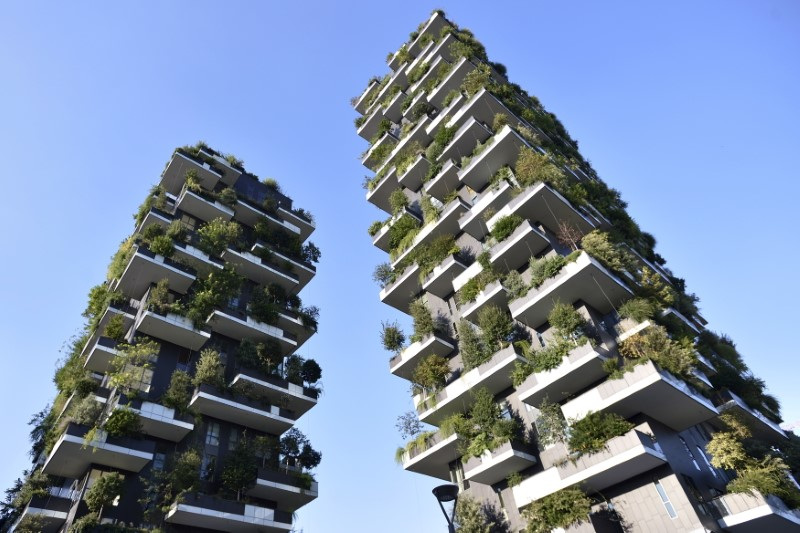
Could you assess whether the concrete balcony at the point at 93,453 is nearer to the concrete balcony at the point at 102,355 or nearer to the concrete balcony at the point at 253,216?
the concrete balcony at the point at 102,355

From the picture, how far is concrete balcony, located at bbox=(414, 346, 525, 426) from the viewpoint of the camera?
23.1m

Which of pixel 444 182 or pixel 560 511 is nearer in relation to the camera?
pixel 560 511

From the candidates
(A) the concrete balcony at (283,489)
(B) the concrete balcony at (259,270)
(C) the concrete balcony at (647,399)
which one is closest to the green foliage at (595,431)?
(C) the concrete balcony at (647,399)

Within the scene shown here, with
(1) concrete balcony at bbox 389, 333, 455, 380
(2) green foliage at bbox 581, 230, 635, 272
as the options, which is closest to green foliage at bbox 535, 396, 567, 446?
(2) green foliage at bbox 581, 230, 635, 272

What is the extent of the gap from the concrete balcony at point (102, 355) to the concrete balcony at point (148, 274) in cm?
474

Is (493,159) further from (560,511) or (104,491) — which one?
(104,491)

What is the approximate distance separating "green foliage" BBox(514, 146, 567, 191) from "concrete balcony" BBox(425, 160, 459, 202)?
222 inches

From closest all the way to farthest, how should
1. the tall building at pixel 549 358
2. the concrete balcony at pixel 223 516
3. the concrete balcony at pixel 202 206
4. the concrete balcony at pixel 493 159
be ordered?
the tall building at pixel 549 358 → the concrete balcony at pixel 223 516 → the concrete balcony at pixel 493 159 → the concrete balcony at pixel 202 206

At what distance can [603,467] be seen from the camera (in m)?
17.9

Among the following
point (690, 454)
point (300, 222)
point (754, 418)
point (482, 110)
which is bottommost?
point (690, 454)

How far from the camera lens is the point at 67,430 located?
22766mm

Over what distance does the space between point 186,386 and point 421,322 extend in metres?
13.8

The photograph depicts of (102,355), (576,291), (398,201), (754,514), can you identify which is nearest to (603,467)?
(754,514)

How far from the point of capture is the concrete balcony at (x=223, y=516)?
22.7 meters
